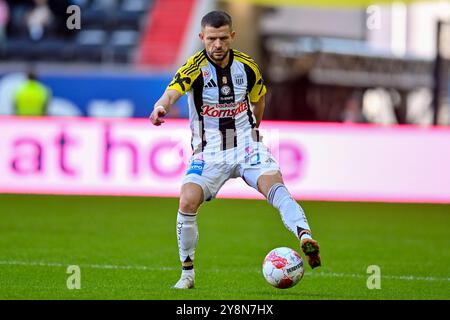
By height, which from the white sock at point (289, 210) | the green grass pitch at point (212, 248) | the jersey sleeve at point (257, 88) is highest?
the jersey sleeve at point (257, 88)

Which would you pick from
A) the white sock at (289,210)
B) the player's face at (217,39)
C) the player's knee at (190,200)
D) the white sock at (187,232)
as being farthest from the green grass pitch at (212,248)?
the player's face at (217,39)

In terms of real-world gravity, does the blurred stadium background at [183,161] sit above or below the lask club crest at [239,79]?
below

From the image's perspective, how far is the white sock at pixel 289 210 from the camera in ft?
26.8

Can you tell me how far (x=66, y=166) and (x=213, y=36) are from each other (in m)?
9.80

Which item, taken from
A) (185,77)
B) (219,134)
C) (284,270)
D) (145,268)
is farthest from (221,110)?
(145,268)

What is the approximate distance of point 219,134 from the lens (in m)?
8.65

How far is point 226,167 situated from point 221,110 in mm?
424

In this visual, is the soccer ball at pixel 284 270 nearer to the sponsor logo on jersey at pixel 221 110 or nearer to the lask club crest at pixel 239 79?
the sponsor logo on jersey at pixel 221 110

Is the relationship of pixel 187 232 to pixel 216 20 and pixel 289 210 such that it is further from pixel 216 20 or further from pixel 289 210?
pixel 216 20

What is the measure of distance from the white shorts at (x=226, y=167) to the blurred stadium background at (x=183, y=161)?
0.79m

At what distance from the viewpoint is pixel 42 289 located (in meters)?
8.30

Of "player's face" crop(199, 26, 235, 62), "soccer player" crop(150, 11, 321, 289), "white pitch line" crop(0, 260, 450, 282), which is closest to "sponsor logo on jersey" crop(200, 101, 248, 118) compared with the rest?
"soccer player" crop(150, 11, 321, 289)

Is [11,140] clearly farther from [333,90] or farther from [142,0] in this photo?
[333,90]

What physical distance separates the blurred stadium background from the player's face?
5.64 ft
